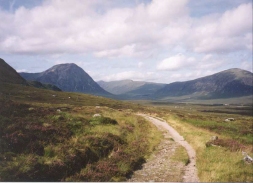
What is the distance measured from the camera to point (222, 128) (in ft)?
139

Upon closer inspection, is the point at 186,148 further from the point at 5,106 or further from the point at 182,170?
the point at 5,106

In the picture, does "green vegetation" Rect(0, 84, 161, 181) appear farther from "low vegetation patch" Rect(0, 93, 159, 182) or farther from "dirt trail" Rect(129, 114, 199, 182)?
"dirt trail" Rect(129, 114, 199, 182)

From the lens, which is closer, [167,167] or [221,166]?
[221,166]

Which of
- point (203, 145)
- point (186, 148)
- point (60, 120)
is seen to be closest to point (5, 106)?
point (60, 120)

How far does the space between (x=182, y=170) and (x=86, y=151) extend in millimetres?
6681

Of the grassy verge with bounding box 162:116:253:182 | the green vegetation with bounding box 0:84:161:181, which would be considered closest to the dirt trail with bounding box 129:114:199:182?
the grassy verge with bounding box 162:116:253:182

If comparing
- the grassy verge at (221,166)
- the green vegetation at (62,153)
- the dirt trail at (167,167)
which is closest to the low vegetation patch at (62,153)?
the green vegetation at (62,153)

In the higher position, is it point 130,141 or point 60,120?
point 60,120

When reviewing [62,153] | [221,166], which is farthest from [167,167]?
[62,153]

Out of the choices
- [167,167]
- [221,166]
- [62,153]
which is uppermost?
[62,153]

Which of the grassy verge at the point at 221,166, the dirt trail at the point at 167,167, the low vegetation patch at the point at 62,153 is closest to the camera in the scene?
the low vegetation patch at the point at 62,153

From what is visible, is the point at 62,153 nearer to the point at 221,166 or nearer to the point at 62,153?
the point at 62,153

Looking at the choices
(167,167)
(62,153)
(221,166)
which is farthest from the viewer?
(167,167)

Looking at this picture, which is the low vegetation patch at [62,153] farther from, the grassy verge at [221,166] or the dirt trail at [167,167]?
the grassy verge at [221,166]
